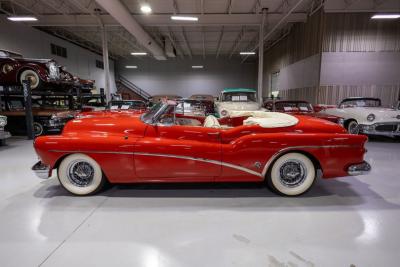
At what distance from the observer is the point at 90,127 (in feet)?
10.4

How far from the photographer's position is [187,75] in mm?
24000

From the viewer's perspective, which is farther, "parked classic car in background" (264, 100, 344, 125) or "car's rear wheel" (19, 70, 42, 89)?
"car's rear wheel" (19, 70, 42, 89)

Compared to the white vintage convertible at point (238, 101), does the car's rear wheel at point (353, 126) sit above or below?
below

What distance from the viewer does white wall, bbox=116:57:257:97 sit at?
23.9 m

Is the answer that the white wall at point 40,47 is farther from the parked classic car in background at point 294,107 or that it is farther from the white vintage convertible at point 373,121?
the white vintage convertible at point 373,121

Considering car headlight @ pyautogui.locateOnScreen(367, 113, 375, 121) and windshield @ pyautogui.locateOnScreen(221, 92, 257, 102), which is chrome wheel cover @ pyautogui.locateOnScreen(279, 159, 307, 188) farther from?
windshield @ pyautogui.locateOnScreen(221, 92, 257, 102)

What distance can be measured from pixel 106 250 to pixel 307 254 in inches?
65.6

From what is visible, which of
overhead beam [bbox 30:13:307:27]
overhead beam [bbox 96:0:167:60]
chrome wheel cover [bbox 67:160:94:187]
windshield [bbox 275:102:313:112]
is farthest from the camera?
overhead beam [bbox 30:13:307:27]

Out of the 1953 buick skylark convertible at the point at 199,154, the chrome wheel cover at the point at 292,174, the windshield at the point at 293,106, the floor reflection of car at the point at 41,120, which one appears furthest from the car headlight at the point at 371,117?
the floor reflection of car at the point at 41,120

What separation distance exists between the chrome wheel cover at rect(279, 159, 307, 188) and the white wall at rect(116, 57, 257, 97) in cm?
2142

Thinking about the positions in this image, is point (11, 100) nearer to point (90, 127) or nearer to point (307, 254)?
point (90, 127)

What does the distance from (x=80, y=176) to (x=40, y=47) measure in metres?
14.3

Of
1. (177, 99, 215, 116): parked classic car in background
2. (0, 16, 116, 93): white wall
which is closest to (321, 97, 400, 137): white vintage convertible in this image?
(177, 99, 215, 116): parked classic car in background

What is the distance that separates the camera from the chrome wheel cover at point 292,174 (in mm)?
3016
